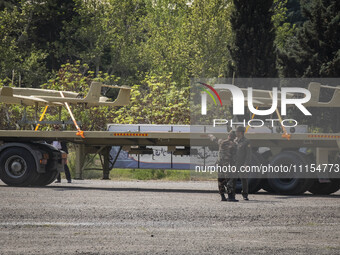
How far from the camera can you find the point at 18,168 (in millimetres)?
20453

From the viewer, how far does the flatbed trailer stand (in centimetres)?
1897

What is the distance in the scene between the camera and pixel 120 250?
934 centimetres

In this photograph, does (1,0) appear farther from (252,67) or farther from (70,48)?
(252,67)

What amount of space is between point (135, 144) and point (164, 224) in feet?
27.9

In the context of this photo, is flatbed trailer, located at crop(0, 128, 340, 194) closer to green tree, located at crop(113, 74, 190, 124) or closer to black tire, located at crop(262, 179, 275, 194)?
black tire, located at crop(262, 179, 275, 194)

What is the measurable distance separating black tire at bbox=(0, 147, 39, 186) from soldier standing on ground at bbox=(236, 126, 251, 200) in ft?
20.7

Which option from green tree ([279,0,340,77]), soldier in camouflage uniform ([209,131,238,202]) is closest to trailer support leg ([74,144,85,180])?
soldier in camouflage uniform ([209,131,238,202])

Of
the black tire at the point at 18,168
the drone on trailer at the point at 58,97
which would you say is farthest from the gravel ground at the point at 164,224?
the drone on trailer at the point at 58,97

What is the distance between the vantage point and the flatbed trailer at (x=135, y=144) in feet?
62.2

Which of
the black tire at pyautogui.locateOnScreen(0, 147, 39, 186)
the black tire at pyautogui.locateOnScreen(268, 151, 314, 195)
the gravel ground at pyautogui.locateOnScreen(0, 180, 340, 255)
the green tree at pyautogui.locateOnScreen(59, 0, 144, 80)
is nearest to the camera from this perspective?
the gravel ground at pyautogui.locateOnScreen(0, 180, 340, 255)

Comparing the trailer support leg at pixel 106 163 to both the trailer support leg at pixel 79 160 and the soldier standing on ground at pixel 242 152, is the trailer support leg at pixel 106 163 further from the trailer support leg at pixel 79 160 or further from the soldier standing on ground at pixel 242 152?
the soldier standing on ground at pixel 242 152

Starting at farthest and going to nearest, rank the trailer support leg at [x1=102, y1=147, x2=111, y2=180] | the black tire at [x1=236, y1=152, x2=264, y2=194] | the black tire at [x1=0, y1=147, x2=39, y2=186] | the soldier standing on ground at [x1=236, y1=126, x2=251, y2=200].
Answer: the trailer support leg at [x1=102, y1=147, x2=111, y2=180] → the black tire at [x1=0, y1=147, x2=39, y2=186] → the black tire at [x1=236, y1=152, x2=264, y2=194] → the soldier standing on ground at [x1=236, y1=126, x2=251, y2=200]

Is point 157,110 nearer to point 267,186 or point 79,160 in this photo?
point 79,160

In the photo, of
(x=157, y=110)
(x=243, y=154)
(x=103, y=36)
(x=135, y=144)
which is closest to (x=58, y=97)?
(x=135, y=144)
